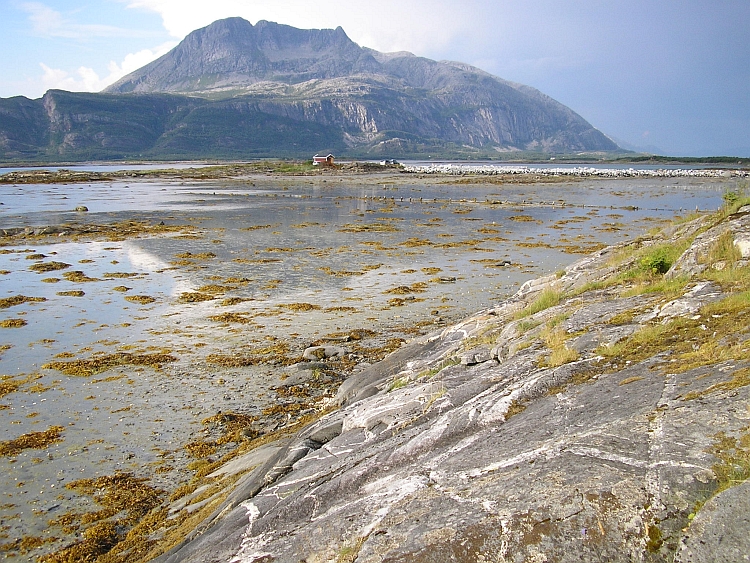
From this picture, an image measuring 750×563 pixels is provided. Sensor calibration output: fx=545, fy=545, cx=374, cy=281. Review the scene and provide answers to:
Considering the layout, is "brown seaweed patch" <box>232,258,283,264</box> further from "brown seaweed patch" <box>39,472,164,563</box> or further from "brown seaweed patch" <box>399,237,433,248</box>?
"brown seaweed patch" <box>39,472,164,563</box>

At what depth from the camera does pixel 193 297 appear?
26484 millimetres

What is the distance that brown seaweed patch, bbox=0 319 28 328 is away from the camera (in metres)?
22.1

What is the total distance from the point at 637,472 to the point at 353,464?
4.14 meters

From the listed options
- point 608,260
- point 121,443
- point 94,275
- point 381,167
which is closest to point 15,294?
point 94,275

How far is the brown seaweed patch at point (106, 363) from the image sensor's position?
17500 mm

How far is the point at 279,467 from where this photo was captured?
948 centimetres

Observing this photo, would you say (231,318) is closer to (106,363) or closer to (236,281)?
(106,363)

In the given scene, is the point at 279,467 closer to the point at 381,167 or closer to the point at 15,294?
the point at 15,294

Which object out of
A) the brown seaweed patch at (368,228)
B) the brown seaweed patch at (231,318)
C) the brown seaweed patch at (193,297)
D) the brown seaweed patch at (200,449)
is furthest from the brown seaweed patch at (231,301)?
the brown seaweed patch at (368,228)

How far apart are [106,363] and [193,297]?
28.2 ft

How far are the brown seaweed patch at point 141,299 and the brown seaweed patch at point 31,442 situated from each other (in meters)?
12.7

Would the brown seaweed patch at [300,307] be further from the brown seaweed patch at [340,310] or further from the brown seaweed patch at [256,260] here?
the brown seaweed patch at [256,260]

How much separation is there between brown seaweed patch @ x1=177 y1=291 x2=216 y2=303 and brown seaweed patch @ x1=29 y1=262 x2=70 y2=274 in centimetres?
1182

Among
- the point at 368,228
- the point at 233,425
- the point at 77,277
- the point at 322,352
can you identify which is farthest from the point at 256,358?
the point at 368,228
